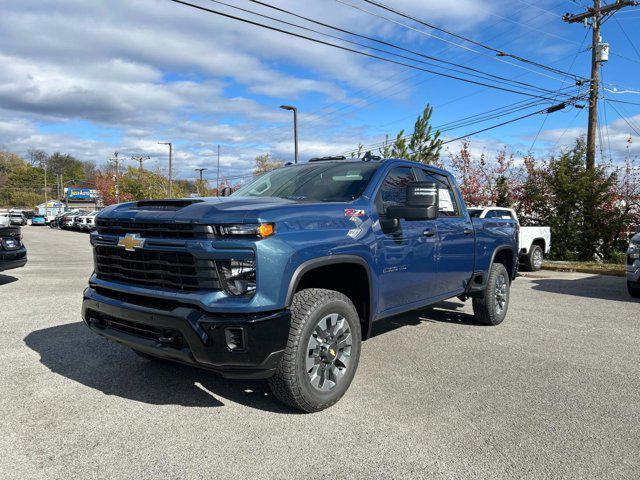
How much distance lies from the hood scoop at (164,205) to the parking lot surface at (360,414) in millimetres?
1484

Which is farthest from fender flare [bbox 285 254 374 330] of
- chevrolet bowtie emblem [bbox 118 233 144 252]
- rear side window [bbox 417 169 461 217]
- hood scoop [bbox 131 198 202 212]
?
rear side window [bbox 417 169 461 217]

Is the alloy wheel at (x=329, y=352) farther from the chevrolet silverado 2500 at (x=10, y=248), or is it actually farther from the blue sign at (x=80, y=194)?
the blue sign at (x=80, y=194)

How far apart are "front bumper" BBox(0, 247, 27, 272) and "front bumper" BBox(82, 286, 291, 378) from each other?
21.9 feet

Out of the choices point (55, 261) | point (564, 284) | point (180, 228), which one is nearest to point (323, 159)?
point (180, 228)

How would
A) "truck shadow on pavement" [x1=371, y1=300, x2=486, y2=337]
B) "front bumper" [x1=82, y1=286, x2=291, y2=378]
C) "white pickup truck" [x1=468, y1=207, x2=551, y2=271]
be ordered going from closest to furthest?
"front bumper" [x1=82, y1=286, x2=291, y2=378], "truck shadow on pavement" [x1=371, y1=300, x2=486, y2=337], "white pickup truck" [x1=468, y1=207, x2=551, y2=271]

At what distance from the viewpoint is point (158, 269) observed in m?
3.51

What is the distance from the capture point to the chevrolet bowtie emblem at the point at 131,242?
358 centimetres

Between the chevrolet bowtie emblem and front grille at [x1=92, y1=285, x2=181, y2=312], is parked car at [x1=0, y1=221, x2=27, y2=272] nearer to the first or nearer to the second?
front grille at [x1=92, y1=285, x2=181, y2=312]

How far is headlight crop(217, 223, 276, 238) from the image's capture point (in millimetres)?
3213

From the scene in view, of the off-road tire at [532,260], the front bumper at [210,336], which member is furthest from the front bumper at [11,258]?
the off-road tire at [532,260]

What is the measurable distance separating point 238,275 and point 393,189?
2.00m

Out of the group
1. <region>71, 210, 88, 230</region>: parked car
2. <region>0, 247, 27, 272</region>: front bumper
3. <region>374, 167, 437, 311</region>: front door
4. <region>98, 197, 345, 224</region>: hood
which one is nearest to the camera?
<region>98, 197, 345, 224</region>: hood

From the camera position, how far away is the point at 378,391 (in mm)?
4090

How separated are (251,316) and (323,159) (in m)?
2.66
